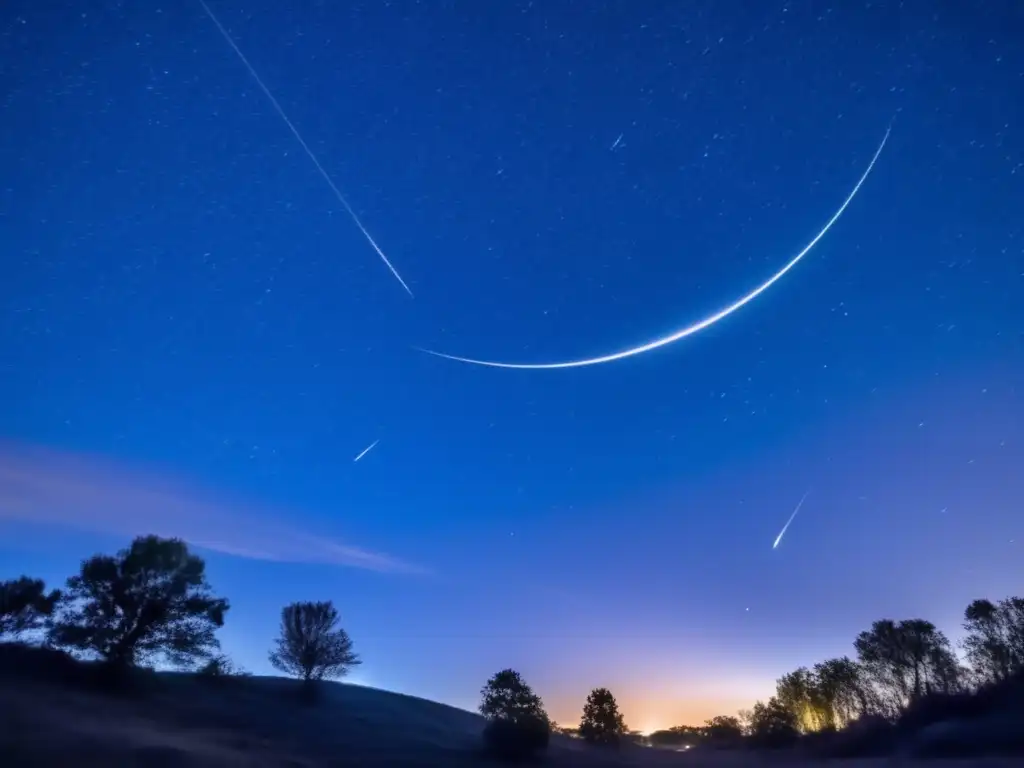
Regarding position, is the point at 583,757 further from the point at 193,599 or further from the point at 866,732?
the point at 193,599

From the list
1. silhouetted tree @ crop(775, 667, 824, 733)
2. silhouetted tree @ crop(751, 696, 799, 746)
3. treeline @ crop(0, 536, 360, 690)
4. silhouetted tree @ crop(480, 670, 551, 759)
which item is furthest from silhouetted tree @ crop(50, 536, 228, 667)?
silhouetted tree @ crop(775, 667, 824, 733)

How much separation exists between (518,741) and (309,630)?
31.3 m

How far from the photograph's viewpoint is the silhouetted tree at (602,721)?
61344mm

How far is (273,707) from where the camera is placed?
2144 inches

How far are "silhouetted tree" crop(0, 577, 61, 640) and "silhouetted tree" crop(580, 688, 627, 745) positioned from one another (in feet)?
160

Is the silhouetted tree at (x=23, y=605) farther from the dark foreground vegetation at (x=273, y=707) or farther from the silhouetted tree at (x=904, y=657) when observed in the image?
the silhouetted tree at (x=904, y=657)

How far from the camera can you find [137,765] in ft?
77.4

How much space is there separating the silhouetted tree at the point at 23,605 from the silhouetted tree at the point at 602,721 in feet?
160

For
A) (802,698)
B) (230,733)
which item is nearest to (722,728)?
(802,698)

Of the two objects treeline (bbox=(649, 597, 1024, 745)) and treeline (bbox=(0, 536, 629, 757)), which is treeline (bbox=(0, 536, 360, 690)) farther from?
treeline (bbox=(649, 597, 1024, 745))

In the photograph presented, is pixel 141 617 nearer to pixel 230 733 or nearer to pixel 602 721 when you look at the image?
pixel 230 733

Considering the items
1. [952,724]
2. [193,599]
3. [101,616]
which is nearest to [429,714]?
[193,599]

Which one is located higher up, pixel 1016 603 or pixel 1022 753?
pixel 1016 603

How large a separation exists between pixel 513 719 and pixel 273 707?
2179 centimetres
